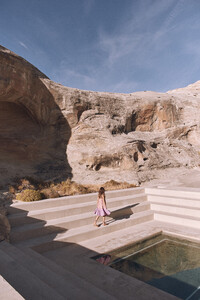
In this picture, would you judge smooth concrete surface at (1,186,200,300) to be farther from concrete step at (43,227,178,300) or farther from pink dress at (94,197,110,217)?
pink dress at (94,197,110,217)

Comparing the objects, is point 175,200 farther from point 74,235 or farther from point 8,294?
point 8,294

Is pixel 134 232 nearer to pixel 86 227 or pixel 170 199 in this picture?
pixel 86 227

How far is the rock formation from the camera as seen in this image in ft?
41.7

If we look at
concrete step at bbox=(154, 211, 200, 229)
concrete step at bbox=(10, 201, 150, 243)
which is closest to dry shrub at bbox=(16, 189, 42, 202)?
concrete step at bbox=(10, 201, 150, 243)

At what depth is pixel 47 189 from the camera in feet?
29.6

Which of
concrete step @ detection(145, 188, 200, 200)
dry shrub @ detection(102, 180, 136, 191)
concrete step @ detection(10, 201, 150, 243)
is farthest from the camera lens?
dry shrub @ detection(102, 180, 136, 191)

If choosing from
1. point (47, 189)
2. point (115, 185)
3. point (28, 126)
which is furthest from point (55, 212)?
point (28, 126)

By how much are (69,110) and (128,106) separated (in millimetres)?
6036

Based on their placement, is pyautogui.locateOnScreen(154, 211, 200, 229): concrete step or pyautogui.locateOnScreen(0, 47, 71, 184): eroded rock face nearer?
pyautogui.locateOnScreen(154, 211, 200, 229): concrete step

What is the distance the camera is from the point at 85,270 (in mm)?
4195

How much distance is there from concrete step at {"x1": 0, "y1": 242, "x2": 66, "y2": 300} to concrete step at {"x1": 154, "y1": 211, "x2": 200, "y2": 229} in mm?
6016

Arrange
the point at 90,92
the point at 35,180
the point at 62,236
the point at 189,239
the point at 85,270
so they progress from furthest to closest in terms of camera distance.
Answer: the point at 90,92 < the point at 35,180 < the point at 189,239 < the point at 62,236 < the point at 85,270

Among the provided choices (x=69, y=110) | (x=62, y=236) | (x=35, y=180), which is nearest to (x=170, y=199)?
(x=62, y=236)

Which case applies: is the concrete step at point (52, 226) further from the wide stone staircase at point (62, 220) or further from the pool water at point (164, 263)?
the pool water at point (164, 263)
